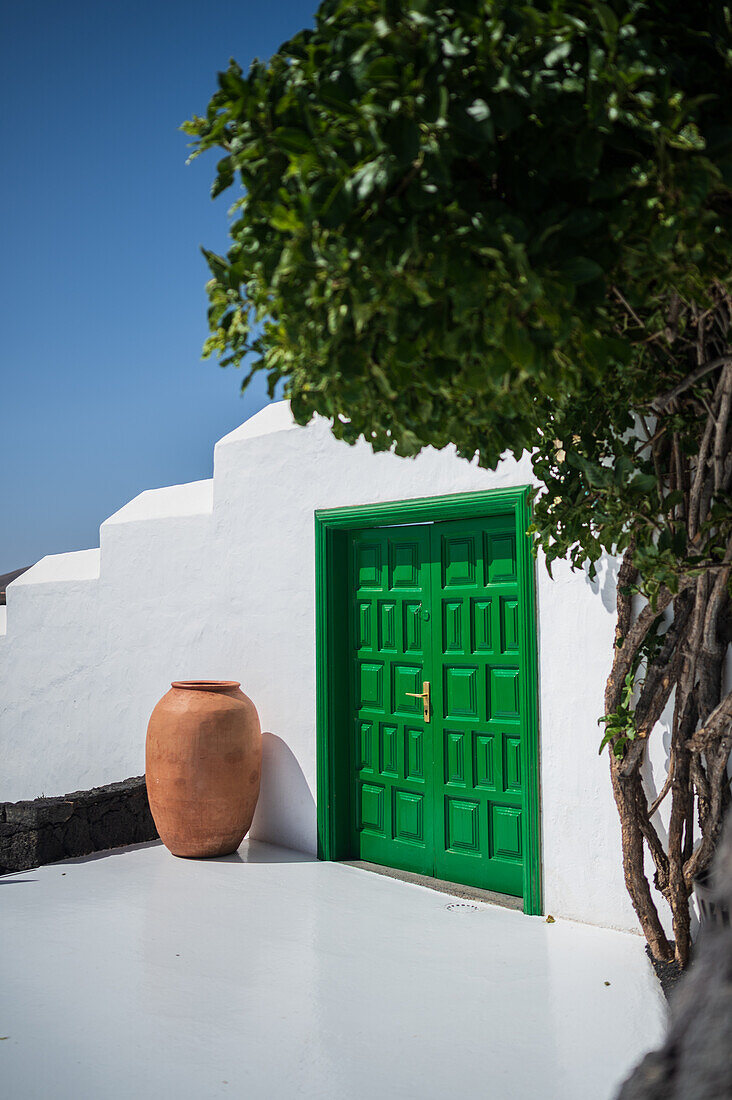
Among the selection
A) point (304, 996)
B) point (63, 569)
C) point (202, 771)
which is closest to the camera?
point (304, 996)

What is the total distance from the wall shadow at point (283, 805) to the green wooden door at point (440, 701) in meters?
0.29

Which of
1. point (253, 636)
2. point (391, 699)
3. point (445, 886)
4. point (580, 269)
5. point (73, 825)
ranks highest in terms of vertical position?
point (580, 269)

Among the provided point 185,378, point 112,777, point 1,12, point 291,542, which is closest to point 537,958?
point 291,542

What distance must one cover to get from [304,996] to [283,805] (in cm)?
215

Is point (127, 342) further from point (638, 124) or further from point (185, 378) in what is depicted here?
point (638, 124)

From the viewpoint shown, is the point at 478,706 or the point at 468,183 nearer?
the point at 468,183

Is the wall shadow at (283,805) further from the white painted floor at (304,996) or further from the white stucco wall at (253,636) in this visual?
the white painted floor at (304,996)

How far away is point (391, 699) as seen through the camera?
493 cm

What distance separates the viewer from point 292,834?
5324mm

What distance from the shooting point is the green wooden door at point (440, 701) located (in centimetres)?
432

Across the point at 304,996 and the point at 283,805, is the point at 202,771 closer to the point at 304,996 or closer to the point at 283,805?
the point at 283,805

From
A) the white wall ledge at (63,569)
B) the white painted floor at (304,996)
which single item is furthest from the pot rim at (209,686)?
the white wall ledge at (63,569)

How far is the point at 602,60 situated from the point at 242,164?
0.61 metres

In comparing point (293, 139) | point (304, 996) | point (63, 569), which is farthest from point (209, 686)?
point (293, 139)
